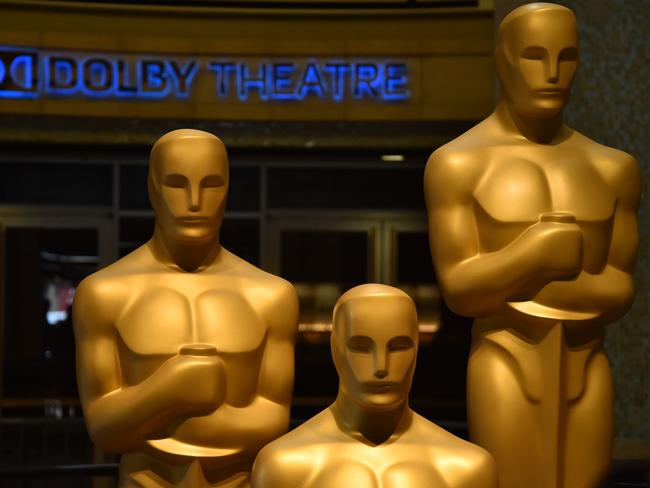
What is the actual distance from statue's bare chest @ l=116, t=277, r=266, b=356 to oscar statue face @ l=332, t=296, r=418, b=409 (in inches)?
29.4

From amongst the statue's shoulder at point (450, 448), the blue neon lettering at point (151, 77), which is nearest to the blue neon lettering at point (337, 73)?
the blue neon lettering at point (151, 77)

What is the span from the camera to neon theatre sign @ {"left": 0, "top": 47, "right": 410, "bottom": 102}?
10062mm

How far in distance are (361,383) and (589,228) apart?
121cm

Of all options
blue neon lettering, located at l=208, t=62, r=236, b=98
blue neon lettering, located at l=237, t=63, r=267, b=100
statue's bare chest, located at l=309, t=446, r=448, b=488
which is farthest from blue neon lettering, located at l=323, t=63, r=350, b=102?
statue's bare chest, located at l=309, t=446, r=448, b=488

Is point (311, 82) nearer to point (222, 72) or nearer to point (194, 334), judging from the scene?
point (222, 72)

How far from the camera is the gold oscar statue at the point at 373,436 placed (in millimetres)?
3348

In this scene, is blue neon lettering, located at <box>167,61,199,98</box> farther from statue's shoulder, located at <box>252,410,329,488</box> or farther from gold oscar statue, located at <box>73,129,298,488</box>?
statue's shoulder, located at <box>252,410,329,488</box>

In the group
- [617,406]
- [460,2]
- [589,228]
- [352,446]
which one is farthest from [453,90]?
[352,446]

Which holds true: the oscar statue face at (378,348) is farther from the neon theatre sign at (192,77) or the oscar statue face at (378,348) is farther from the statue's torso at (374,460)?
the neon theatre sign at (192,77)

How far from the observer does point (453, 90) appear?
10.2 meters

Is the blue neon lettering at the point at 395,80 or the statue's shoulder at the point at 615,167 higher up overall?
the blue neon lettering at the point at 395,80

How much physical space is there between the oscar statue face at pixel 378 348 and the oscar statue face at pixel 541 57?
1.15 metres

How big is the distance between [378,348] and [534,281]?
0.96 m

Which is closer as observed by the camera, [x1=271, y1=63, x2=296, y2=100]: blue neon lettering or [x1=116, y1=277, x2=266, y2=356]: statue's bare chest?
[x1=116, y1=277, x2=266, y2=356]: statue's bare chest
